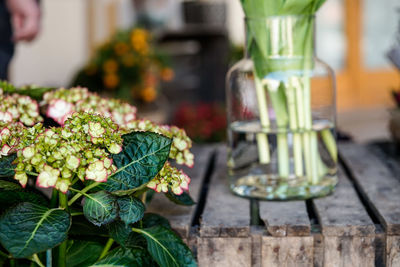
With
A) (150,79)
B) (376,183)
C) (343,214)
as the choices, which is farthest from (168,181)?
(150,79)

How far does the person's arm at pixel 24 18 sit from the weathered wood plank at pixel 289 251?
3.45 ft

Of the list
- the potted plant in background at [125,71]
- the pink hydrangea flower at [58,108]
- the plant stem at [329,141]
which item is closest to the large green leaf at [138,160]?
the pink hydrangea flower at [58,108]

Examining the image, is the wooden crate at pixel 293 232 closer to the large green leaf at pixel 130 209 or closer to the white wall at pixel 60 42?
the large green leaf at pixel 130 209

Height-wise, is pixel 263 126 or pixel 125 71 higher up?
pixel 263 126

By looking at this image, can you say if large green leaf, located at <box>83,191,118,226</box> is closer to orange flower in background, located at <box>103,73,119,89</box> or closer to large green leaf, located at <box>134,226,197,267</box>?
large green leaf, located at <box>134,226,197,267</box>

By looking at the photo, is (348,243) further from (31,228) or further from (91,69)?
(91,69)

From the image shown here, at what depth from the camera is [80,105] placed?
1.03 metres

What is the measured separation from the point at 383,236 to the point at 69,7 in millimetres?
3529

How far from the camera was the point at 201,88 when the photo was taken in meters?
4.26

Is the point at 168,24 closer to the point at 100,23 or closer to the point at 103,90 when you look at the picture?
the point at 100,23

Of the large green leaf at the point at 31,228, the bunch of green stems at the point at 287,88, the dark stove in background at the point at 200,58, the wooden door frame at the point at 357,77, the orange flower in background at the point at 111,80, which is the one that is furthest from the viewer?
the wooden door frame at the point at 357,77

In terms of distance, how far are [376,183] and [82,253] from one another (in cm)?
68

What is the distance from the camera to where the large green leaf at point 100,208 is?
77 centimetres

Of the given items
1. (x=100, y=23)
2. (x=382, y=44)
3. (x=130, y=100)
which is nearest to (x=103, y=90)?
(x=130, y=100)
